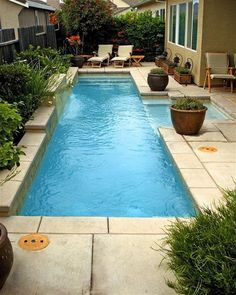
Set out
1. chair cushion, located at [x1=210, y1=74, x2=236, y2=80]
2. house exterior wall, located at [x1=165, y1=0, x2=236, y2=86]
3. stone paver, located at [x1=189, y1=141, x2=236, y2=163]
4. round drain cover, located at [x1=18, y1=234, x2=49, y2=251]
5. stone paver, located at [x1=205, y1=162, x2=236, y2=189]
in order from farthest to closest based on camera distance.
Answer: house exterior wall, located at [x1=165, y1=0, x2=236, y2=86]
chair cushion, located at [x1=210, y1=74, x2=236, y2=80]
stone paver, located at [x1=189, y1=141, x2=236, y2=163]
stone paver, located at [x1=205, y1=162, x2=236, y2=189]
round drain cover, located at [x1=18, y1=234, x2=49, y2=251]

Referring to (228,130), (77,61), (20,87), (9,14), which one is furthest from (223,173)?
(9,14)

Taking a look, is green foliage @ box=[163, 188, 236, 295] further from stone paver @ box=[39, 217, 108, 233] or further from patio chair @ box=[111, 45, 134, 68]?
patio chair @ box=[111, 45, 134, 68]

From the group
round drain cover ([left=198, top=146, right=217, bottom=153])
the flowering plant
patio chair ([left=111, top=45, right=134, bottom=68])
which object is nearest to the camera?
round drain cover ([left=198, top=146, right=217, bottom=153])

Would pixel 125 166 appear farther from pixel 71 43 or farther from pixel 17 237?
pixel 71 43

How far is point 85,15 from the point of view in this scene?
15.8 m

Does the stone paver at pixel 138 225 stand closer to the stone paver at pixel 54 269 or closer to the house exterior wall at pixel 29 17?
the stone paver at pixel 54 269

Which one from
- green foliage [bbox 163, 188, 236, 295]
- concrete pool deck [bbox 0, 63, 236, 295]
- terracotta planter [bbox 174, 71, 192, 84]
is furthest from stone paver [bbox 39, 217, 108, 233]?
terracotta planter [bbox 174, 71, 192, 84]

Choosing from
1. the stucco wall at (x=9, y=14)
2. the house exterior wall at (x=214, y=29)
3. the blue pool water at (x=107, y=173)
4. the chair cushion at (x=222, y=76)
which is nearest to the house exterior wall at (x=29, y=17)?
the stucco wall at (x=9, y=14)

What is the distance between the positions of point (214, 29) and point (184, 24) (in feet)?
8.53

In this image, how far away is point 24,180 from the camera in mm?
4590

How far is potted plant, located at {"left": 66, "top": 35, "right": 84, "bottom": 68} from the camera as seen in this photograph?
1515 cm

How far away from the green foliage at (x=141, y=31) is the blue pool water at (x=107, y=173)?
8832 mm

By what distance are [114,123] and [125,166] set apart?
2546 millimetres

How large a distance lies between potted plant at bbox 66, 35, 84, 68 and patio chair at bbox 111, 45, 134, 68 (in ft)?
4.30
